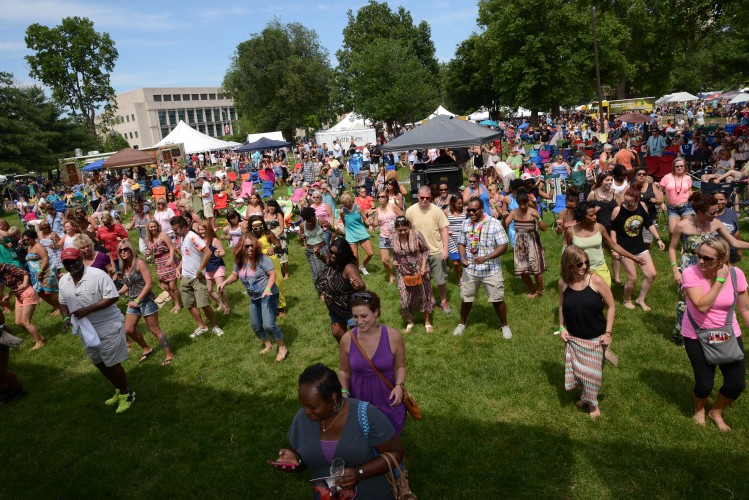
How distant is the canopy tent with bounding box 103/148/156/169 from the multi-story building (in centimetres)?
7429

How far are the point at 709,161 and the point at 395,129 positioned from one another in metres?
28.9

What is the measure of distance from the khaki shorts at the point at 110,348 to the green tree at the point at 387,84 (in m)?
34.6

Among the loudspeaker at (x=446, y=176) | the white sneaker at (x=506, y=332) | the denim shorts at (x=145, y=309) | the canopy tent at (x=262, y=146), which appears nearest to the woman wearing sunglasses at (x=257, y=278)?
the denim shorts at (x=145, y=309)

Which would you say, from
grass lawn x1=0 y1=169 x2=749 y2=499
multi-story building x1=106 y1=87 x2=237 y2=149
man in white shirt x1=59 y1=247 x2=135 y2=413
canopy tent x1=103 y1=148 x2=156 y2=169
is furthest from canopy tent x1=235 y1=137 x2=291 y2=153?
multi-story building x1=106 y1=87 x2=237 y2=149

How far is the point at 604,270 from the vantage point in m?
5.64

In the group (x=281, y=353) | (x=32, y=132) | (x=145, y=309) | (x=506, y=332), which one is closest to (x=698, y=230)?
(x=506, y=332)

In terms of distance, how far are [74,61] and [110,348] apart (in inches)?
2177

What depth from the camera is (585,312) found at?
406cm

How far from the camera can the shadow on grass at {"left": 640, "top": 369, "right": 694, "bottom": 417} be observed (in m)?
4.51

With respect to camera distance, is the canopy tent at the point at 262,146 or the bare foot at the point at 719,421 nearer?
the bare foot at the point at 719,421

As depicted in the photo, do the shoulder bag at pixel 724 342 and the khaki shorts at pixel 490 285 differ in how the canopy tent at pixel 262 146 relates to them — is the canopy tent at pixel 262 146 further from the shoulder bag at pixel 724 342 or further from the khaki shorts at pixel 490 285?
the shoulder bag at pixel 724 342

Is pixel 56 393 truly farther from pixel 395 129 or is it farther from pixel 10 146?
pixel 395 129

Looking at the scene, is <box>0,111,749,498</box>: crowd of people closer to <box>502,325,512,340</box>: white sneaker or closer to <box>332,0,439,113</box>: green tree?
<box>502,325,512,340</box>: white sneaker

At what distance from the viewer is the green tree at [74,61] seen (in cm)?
4750
